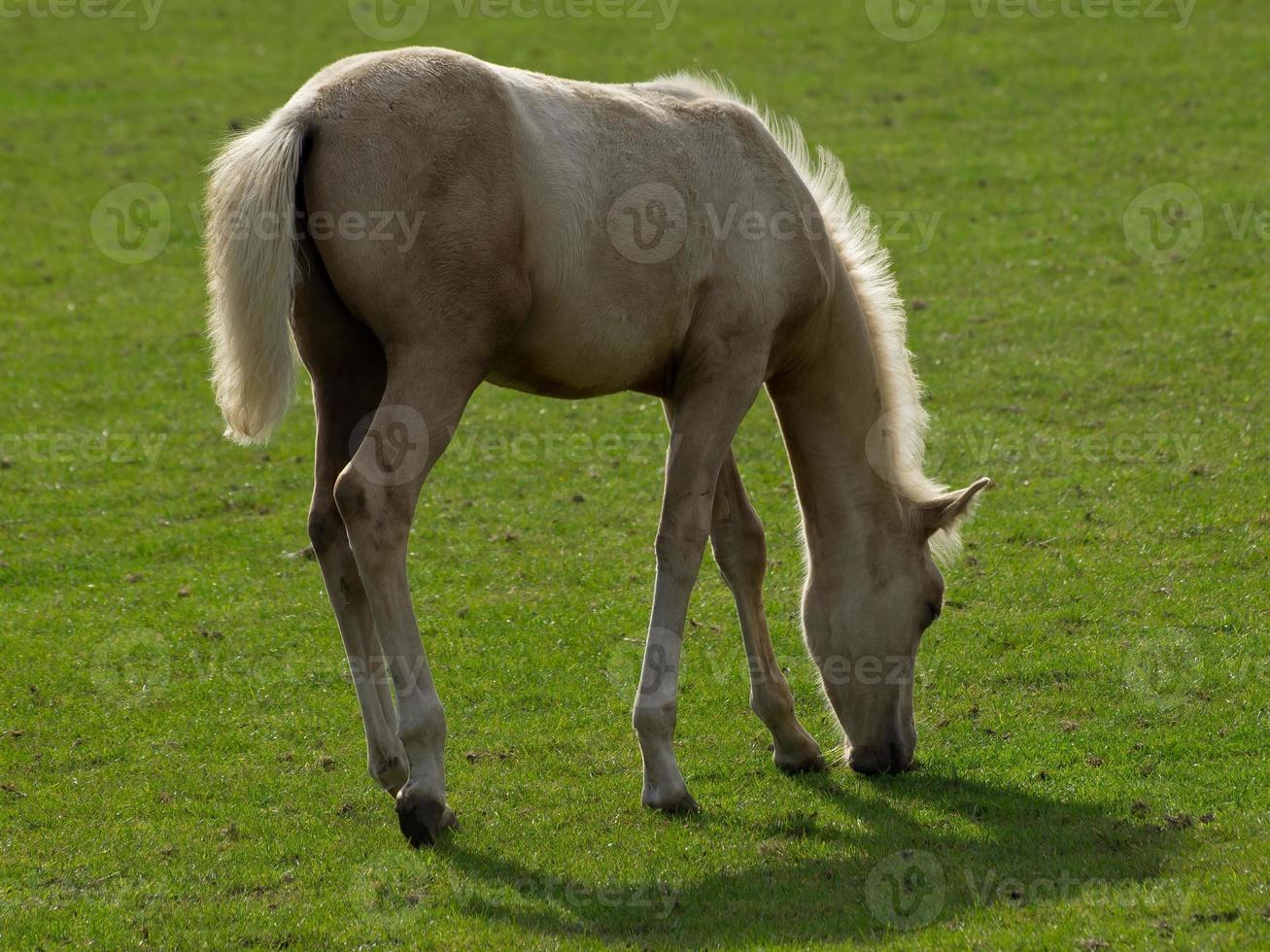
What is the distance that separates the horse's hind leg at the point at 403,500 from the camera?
19.0ft

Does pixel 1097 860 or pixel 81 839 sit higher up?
pixel 1097 860

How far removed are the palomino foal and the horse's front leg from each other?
0.04ft

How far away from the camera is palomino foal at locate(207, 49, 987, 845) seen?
229 inches

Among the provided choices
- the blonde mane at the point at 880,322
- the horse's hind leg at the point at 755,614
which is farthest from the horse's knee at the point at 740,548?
the blonde mane at the point at 880,322

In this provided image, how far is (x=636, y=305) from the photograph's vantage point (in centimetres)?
636

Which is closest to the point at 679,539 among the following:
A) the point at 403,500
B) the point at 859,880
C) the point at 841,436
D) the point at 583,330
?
the point at 583,330

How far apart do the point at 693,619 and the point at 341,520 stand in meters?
3.37

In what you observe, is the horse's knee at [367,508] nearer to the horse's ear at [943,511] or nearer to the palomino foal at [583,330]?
the palomino foal at [583,330]

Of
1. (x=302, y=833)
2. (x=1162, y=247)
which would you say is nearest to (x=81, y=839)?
(x=302, y=833)

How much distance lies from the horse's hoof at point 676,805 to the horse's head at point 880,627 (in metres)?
1.00

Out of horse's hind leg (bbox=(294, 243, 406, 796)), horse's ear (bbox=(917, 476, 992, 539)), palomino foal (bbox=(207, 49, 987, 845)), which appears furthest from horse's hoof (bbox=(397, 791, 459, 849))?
horse's ear (bbox=(917, 476, 992, 539))

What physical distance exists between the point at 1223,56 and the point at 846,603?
59.0 feet

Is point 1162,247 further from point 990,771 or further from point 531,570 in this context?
point 990,771

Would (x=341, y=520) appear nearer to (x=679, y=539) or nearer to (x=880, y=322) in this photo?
(x=679, y=539)
